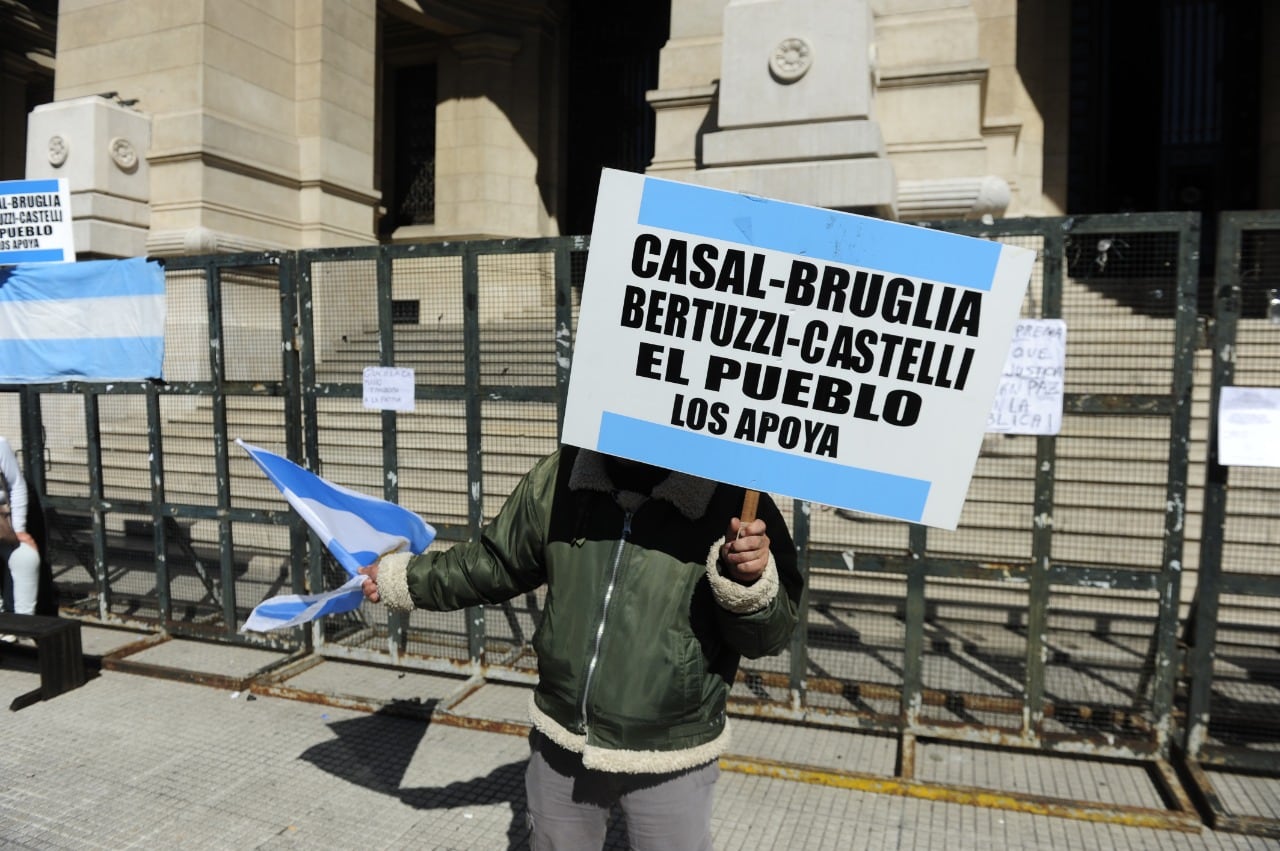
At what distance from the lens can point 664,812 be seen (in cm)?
247

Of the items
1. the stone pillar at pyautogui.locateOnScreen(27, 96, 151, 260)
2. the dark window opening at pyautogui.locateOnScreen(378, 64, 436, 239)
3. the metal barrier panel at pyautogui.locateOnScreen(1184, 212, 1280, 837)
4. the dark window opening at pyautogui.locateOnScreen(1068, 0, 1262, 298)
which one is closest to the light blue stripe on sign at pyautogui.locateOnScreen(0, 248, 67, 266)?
the stone pillar at pyautogui.locateOnScreen(27, 96, 151, 260)

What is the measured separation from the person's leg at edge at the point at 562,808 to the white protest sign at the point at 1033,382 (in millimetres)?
2627

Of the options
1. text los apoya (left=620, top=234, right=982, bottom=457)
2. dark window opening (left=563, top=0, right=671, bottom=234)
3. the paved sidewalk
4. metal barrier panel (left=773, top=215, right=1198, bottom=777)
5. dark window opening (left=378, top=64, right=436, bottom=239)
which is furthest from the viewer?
dark window opening (left=378, top=64, right=436, bottom=239)

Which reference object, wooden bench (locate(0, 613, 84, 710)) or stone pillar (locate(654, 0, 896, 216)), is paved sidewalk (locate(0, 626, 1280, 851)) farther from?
stone pillar (locate(654, 0, 896, 216))

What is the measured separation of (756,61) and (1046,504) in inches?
230

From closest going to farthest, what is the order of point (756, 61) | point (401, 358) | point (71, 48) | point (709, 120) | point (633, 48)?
1. point (401, 358)
2. point (756, 61)
3. point (709, 120)
4. point (71, 48)
5. point (633, 48)

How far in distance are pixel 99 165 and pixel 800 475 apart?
36.0ft

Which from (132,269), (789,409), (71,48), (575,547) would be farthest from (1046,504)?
(71,48)

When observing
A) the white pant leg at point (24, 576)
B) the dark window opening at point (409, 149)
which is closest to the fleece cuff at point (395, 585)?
the white pant leg at point (24, 576)

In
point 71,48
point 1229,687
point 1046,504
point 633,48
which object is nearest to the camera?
point 1046,504

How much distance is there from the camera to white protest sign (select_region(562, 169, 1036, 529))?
2330 mm

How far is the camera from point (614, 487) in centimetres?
254

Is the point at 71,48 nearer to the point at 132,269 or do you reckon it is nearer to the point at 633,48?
the point at 132,269

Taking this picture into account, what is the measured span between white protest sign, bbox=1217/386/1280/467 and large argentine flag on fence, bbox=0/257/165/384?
19.8 feet
